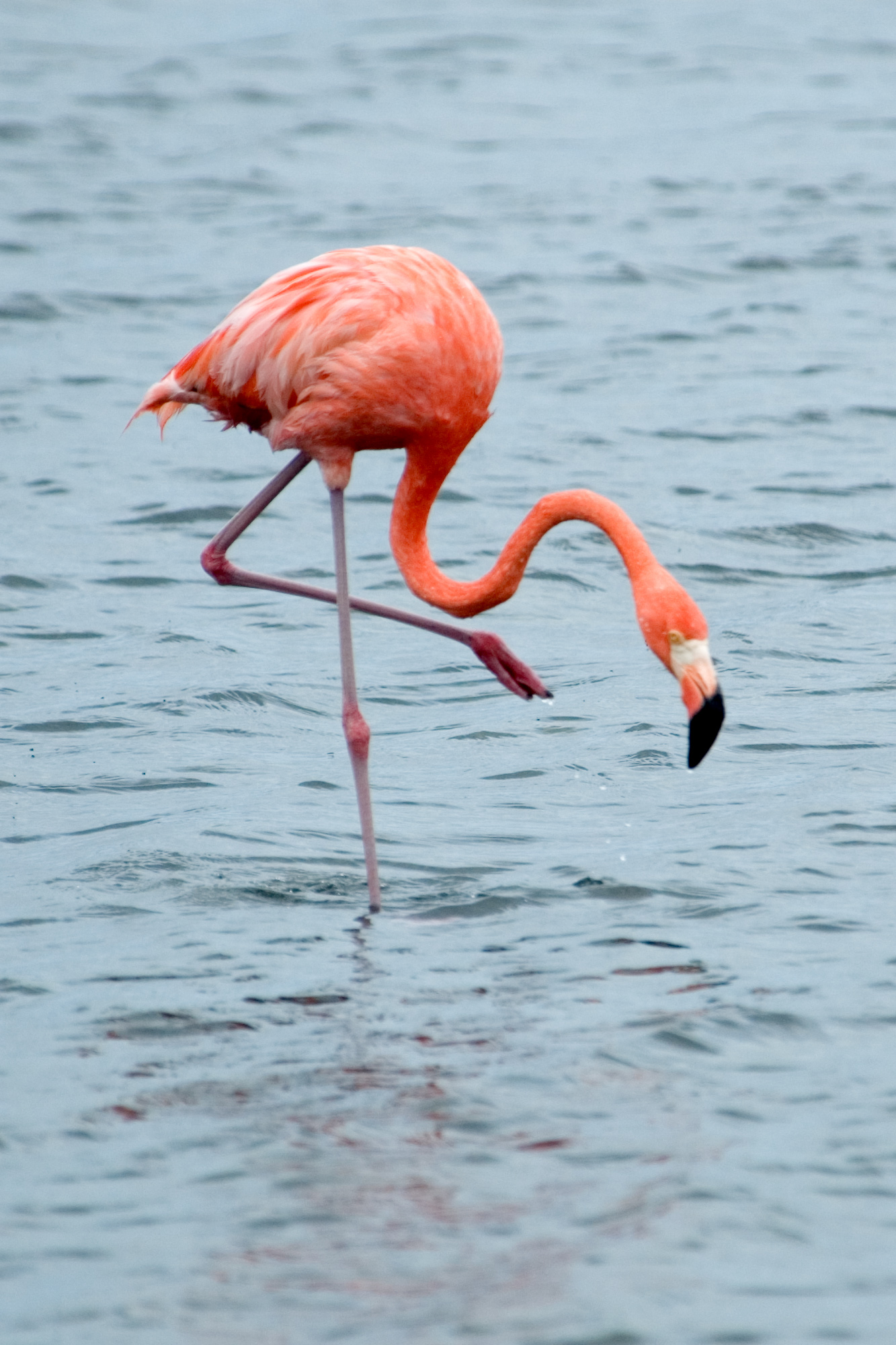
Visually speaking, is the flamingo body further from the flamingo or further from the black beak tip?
the black beak tip

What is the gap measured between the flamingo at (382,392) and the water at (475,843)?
61cm

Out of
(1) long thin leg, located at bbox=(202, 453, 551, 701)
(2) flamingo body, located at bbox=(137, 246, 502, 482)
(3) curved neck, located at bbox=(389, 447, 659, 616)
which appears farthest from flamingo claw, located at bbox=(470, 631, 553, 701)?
(2) flamingo body, located at bbox=(137, 246, 502, 482)

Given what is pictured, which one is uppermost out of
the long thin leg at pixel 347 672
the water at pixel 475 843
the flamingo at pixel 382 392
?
the flamingo at pixel 382 392

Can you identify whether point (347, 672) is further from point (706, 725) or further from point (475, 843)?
point (706, 725)

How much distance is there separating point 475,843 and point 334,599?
0.92 meters

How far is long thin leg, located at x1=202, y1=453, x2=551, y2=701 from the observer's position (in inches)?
246

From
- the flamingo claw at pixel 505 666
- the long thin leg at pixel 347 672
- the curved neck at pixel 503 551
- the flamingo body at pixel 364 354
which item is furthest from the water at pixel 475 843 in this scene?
the flamingo body at pixel 364 354

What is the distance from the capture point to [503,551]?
6.21m

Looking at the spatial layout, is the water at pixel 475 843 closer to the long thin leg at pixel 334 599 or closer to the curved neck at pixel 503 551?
the long thin leg at pixel 334 599

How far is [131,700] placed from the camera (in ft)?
25.1

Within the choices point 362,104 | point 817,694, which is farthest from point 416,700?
point 362,104

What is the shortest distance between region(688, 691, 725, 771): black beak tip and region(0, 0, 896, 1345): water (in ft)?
1.95

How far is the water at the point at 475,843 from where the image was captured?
3.95 m

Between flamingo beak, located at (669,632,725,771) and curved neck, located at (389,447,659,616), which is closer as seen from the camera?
flamingo beak, located at (669,632,725,771)
